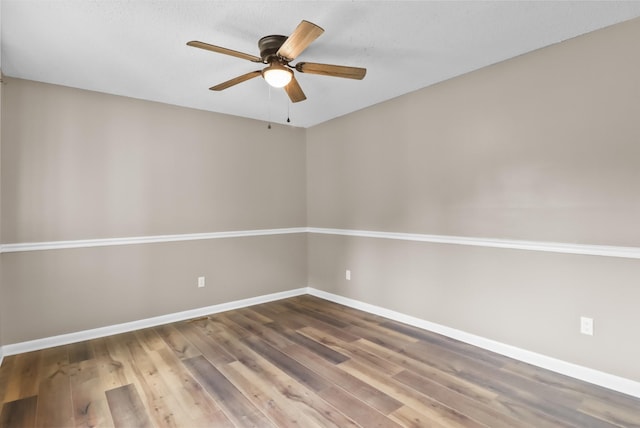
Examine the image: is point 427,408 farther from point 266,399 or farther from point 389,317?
point 389,317

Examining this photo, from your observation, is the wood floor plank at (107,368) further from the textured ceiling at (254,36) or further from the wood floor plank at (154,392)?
the textured ceiling at (254,36)

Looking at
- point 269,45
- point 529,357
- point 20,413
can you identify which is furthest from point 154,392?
point 529,357

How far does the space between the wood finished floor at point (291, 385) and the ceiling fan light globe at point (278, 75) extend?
6.98ft

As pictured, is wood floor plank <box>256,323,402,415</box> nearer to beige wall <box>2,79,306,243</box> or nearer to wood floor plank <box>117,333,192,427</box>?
wood floor plank <box>117,333,192,427</box>

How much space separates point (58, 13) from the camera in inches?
78.2

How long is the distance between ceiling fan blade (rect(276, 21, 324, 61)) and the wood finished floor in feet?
7.23

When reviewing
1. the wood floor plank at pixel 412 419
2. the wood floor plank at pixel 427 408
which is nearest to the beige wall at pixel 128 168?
the wood floor plank at pixel 427 408

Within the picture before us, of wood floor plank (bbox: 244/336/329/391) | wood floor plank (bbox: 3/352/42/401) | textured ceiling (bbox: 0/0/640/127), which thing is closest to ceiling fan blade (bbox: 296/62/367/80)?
textured ceiling (bbox: 0/0/640/127)

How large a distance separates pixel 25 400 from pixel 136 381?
2.11ft

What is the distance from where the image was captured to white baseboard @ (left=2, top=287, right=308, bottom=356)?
2.89 metres

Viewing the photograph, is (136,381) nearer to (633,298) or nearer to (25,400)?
(25,400)

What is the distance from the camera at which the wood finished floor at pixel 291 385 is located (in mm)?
1961

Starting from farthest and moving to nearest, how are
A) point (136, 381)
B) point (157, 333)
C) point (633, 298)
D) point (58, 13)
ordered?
point (157, 333) → point (136, 381) → point (633, 298) → point (58, 13)

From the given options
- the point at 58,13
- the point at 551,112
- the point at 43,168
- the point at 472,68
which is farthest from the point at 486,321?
the point at 43,168
